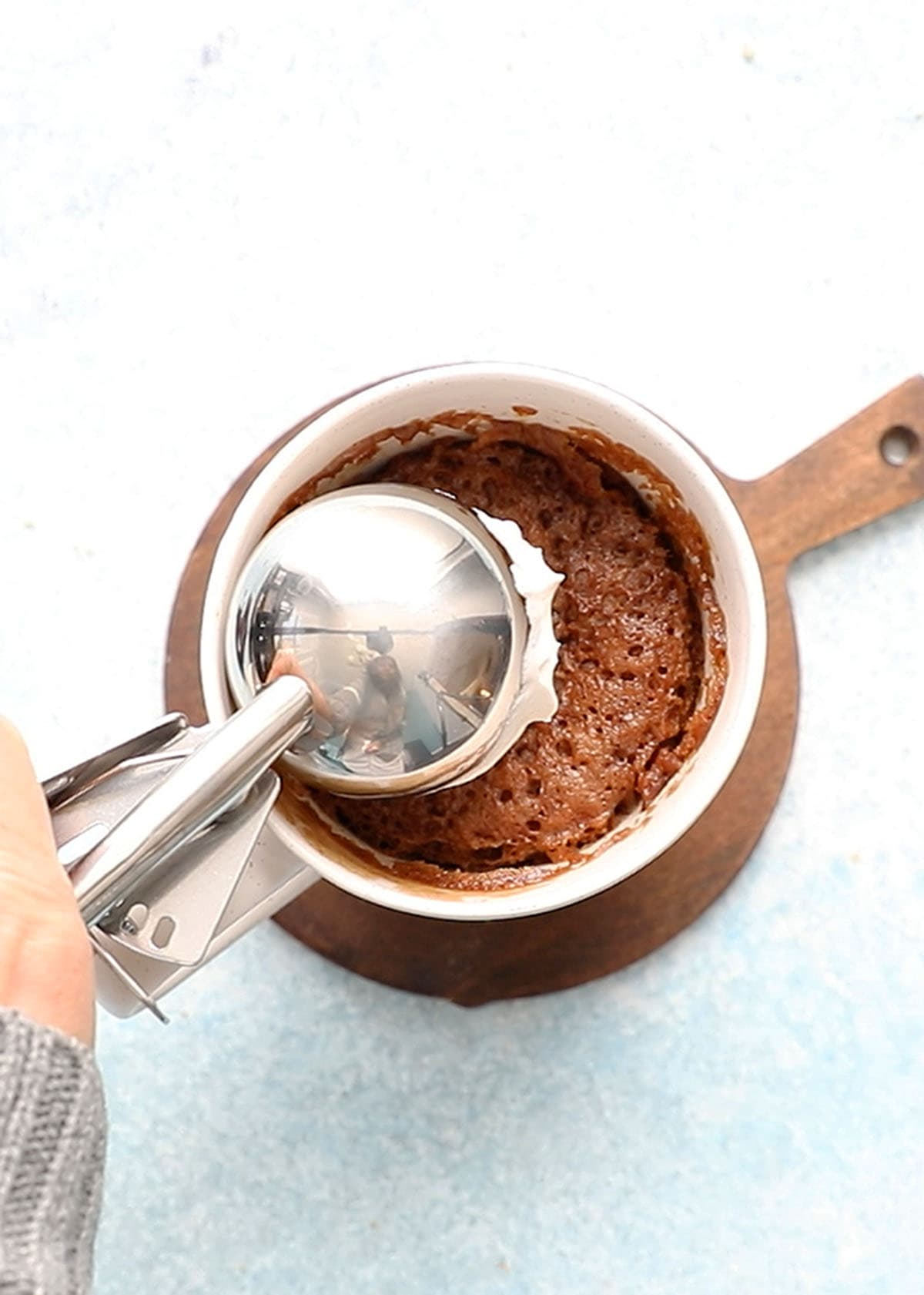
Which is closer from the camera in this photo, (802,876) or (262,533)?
(262,533)

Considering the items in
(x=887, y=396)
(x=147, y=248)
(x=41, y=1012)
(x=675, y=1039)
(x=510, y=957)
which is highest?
(x=147, y=248)

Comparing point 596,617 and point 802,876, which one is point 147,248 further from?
point 802,876

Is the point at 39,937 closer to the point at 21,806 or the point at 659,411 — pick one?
the point at 21,806

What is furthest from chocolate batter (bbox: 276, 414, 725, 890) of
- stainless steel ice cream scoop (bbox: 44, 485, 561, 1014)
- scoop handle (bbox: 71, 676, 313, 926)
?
scoop handle (bbox: 71, 676, 313, 926)

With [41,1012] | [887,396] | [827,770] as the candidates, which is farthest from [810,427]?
[41,1012]

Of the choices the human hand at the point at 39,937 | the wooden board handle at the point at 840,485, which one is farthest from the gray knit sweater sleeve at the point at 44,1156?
the wooden board handle at the point at 840,485

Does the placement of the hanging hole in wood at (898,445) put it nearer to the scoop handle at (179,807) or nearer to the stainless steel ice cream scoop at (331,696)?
the stainless steel ice cream scoop at (331,696)
